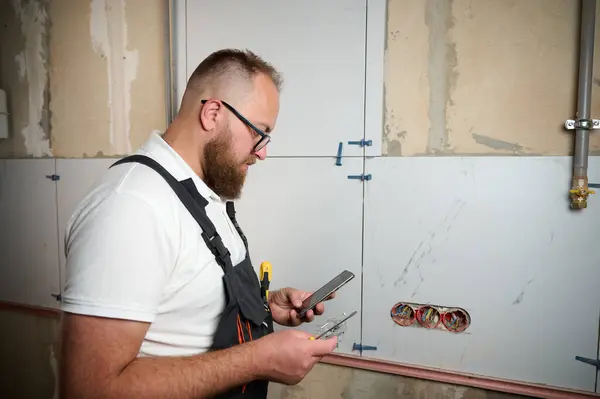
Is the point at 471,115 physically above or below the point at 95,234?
above

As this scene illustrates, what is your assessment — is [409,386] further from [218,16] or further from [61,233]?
[61,233]

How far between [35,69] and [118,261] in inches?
75.4

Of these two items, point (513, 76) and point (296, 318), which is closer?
point (296, 318)

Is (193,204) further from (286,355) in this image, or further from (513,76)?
(513,76)

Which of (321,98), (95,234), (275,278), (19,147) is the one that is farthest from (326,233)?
(19,147)

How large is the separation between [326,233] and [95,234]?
100 centimetres

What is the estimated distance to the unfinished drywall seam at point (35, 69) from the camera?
2016 mm

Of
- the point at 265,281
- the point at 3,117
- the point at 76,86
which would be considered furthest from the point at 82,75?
the point at 265,281

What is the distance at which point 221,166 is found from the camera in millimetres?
966

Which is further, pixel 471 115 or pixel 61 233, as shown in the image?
pixel 61 233

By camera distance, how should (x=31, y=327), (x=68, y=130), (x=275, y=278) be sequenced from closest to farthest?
(x=275, y=278), (x=68, y=130), (x=31, y=327)

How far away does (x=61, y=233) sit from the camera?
2035mm

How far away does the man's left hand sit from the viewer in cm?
120

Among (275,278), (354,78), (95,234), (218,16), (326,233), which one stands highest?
(218,16)
